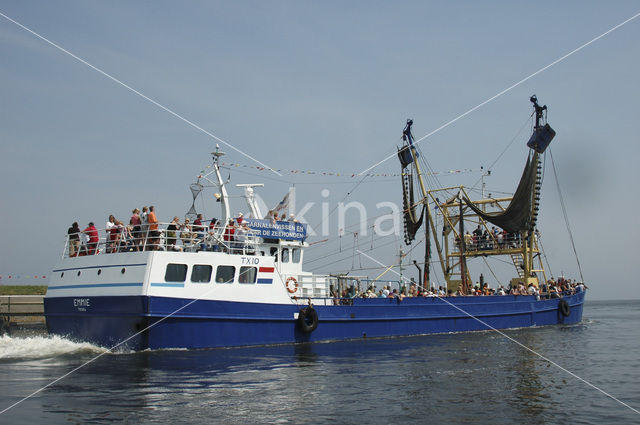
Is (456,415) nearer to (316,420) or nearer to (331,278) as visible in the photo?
(316,420)

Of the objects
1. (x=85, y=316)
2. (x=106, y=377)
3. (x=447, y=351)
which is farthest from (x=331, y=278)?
(x=106, y=377)

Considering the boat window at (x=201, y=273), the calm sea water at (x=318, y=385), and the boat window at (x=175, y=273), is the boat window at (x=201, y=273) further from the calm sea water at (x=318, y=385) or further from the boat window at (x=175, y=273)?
the calm sea water at (x=318, y=385)

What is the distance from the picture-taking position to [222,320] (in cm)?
2069

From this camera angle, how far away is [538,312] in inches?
1372

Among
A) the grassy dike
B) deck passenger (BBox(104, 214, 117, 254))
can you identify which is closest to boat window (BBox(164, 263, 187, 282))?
deck passenger (BBox(104, 214, 117, 254))

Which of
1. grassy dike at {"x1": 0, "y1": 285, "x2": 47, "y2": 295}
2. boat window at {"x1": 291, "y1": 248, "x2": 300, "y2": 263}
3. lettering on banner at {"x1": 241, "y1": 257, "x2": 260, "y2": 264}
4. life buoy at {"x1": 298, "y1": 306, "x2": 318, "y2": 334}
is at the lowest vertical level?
life buoy at {"x1": 298, "y1": 306, "x2": 318, "y2": 334}

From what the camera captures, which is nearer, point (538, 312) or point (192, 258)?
point (192, 258)

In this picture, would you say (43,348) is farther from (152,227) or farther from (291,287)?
(291,287)

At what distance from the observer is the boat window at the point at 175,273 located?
19.7 meters

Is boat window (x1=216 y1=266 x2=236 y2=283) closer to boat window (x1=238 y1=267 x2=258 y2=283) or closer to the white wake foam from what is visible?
boat window (x1=238 y1=267 x2=258 y2=283)

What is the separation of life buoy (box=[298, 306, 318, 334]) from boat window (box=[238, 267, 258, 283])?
246cm

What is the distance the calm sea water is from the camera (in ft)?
36.9

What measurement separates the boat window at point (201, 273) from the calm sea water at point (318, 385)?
240 cm

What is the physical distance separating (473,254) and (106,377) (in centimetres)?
2563
